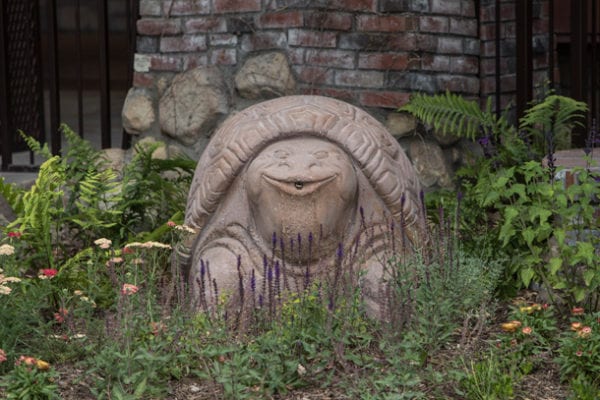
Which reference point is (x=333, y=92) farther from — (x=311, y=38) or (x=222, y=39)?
(x=222, y=39)

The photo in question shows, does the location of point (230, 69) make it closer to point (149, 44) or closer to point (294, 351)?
point (149, 44)

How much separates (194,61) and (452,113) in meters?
1.60

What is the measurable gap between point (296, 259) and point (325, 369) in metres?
0.65

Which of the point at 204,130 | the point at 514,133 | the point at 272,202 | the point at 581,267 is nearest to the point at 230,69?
the point at 204,130

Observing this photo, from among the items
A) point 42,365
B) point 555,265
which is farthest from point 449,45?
point 42,365

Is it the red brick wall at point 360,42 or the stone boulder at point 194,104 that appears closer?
the red brick wall at point 360,42

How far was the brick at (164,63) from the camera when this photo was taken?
6.52 metres

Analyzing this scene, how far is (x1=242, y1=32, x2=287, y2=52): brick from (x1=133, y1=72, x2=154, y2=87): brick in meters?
0.68

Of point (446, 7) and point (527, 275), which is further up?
point (446, 7)

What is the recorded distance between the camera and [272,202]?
4.47 meters

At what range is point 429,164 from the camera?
6.02 metres

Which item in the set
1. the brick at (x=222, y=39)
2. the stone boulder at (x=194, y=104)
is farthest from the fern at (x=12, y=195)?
the brick at (x=222, y=39)

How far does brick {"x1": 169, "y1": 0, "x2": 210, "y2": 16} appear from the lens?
6.38 meters

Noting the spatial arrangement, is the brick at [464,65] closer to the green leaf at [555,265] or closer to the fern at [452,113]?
the fern at [452,113]
